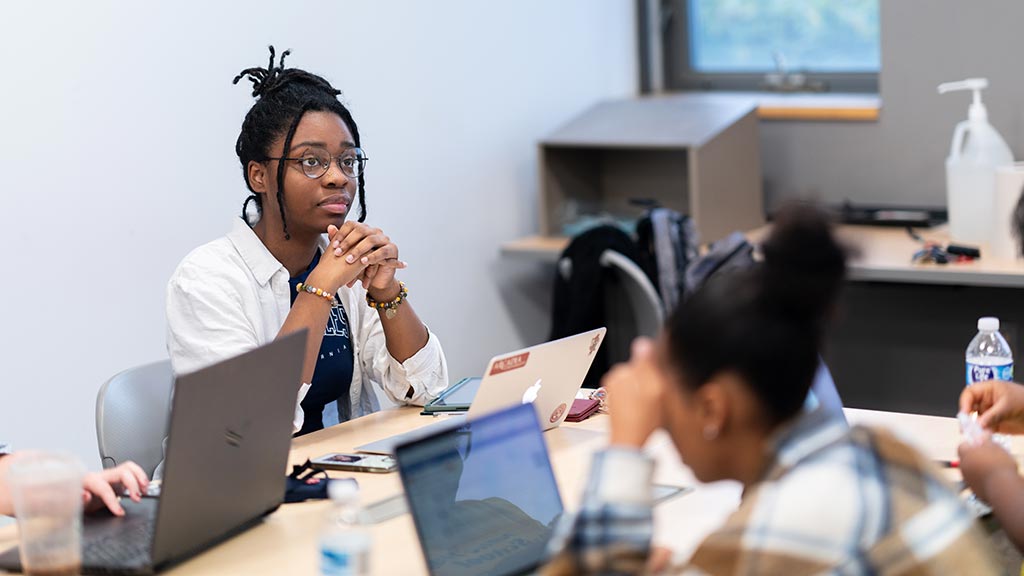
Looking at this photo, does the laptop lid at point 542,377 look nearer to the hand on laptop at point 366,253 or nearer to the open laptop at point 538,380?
the open laptop at point 538,380

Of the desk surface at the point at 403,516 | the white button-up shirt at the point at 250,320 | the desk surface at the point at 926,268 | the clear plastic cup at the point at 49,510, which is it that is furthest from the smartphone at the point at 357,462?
the desk surface at the point at 926,268

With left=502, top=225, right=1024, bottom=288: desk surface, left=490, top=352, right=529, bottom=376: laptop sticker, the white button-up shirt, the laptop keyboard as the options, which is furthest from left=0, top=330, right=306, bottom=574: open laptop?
left=502, top=225, right=1024, bottom=288: desk surface

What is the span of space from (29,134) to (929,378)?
256 cm

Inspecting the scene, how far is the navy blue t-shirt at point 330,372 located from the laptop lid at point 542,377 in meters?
0.42

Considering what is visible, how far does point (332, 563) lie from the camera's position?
1316 millimetres

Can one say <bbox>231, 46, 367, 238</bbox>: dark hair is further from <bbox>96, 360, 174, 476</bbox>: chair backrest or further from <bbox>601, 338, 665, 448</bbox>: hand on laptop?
<bbox>601, 338, 665, 448</bbox>: hand on laptop

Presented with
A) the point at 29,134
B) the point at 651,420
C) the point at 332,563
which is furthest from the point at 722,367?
the point at 29,134

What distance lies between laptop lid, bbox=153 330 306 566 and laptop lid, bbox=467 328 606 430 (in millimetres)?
307

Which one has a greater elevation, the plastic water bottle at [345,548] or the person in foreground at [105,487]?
the plastic water bottle at [345,548]

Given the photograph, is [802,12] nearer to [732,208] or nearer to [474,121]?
[732,208]

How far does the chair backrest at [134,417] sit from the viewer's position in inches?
87.5

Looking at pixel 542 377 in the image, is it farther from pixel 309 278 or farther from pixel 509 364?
pixel 309 278

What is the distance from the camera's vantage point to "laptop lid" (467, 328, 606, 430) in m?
1.87

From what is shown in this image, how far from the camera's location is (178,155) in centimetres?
296
